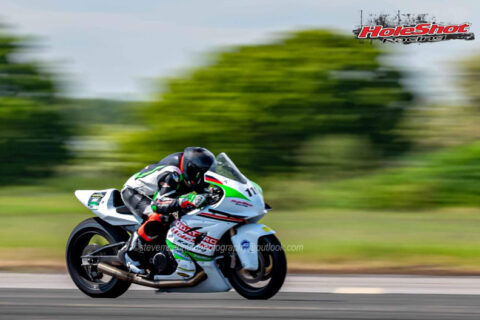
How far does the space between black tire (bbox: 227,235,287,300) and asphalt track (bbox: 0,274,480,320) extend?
0.31 ft

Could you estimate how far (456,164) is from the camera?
18.5 m

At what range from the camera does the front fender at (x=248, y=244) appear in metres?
7.71

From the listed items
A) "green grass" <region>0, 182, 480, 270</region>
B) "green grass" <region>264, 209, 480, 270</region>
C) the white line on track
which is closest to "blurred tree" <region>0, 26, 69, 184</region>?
"green grass" <region>0, 182, 480, 270</region>

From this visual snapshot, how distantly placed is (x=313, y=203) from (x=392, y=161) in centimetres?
383

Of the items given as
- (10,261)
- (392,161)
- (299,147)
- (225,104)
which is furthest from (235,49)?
(10,261)

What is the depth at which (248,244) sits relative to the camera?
7727mm

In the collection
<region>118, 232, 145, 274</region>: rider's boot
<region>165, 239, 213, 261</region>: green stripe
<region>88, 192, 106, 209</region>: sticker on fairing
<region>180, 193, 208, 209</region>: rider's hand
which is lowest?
<region>118, 232, 145, 274</region>: rider's boot

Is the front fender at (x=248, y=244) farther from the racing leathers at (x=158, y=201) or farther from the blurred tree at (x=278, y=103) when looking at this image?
the blurred tree at (x=278, y=103)

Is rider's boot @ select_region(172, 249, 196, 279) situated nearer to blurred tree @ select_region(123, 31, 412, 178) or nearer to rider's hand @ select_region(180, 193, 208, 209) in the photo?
rider's hand @ select_region(180, 193, 208, 209)

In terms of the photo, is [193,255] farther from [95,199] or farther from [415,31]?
[415,31]

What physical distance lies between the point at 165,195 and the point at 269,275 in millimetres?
1221

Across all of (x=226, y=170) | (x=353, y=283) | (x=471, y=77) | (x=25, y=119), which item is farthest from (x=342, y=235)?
(x=25, y=119)

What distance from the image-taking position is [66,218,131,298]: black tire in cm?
836

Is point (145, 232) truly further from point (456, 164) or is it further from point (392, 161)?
point (392, 161)
